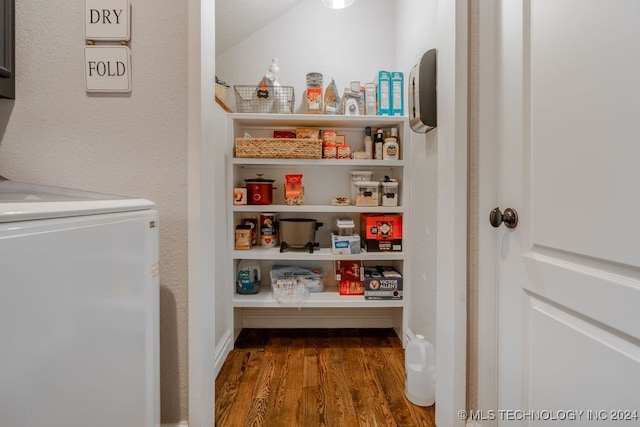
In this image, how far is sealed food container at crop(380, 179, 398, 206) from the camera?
211cm

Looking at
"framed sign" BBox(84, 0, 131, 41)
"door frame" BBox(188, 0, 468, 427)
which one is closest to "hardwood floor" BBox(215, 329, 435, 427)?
"door frame" BBox(188, 0, 468, 427)

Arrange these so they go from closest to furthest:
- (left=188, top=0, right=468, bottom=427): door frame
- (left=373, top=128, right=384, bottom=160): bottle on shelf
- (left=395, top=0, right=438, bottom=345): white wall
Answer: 1. (left=188, top=0, right=468, bottom=427): door frame
2. (left=395, top=0, right=438, bottom=345): white wall
3. (left=373, top=128, right=384, bottom=160): bottle on shelf

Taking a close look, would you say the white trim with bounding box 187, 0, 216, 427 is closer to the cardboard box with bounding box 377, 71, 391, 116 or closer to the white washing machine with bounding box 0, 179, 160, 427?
the white washing machine with bounding box 0, 179, 160, 427

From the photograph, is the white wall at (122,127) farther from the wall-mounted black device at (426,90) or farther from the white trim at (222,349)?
the wall-mounted black device at (426,90)

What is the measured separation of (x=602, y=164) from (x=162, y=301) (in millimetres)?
1332

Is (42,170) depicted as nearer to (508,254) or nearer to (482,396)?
(508,254)

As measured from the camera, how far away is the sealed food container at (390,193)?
211 centimetres

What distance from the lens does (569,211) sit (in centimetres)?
80

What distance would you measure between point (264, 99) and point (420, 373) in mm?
1870

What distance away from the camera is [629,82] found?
65cm

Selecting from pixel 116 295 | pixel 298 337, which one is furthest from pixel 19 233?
pixel 298 337

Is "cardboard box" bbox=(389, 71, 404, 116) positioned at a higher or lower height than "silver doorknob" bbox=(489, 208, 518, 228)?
higher

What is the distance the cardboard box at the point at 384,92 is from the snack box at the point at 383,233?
0.71m

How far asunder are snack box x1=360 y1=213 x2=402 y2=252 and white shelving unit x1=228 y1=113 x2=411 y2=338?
4 cm
